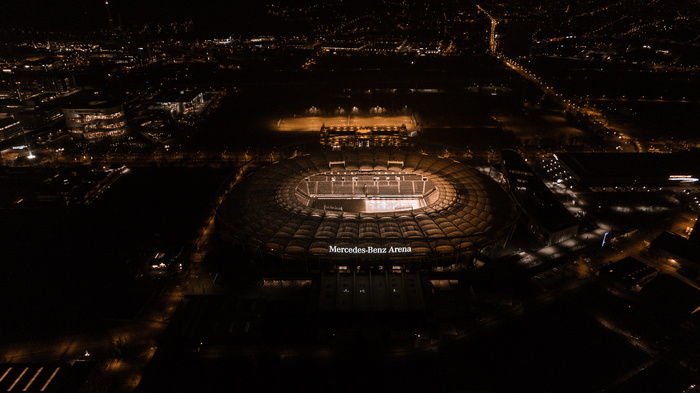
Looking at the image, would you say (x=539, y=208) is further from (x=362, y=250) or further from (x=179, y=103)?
(x=179, y=103)

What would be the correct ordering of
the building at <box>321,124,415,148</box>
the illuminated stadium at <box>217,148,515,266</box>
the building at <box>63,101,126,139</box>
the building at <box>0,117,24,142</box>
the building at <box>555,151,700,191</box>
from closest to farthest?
the illuminated stadium at <box>217,148,515,266</box> → the building at <box>555,151,700,191</box> → the building at <box>321,124,415,148</box> → the building at <box>0,117,24,142</box> → the building at <box>63,101,126,139</box>

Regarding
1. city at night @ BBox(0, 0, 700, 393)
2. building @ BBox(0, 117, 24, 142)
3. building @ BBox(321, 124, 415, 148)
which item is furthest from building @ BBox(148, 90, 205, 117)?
building @ BBox(321, 124, 415, 148)

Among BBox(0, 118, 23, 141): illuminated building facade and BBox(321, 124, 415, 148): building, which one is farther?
BBox(0, 118, 23, 141): illuminated building facade

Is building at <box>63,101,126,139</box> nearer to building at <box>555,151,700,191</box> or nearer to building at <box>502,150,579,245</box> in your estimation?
building at <box>502,150,579,245</box>

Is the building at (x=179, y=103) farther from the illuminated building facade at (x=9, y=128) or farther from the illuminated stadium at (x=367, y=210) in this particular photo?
the illuminated stadium at (x=367, y=210)

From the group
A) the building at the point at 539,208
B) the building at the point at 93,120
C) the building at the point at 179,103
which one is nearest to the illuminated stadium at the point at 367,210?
the building at the point at 539,208

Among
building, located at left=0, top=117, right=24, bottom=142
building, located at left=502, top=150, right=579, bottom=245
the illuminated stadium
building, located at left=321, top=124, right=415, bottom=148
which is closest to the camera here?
the illuminated stadium
